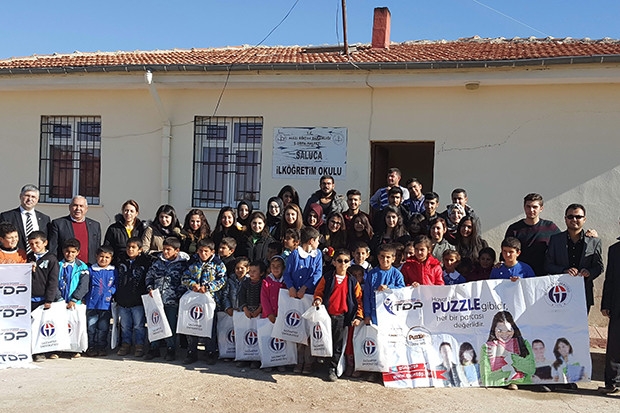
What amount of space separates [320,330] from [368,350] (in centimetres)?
49

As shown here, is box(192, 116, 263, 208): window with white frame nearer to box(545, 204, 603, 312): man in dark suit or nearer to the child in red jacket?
the child in red jacket

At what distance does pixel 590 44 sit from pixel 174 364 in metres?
7.77

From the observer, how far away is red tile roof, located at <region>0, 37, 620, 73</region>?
26.5 ft

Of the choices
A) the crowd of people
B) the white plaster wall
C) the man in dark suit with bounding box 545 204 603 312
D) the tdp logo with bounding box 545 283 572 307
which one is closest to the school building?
the white plaster wall

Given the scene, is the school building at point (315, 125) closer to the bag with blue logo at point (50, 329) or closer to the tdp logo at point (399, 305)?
the tdp logo at point (399, 305)

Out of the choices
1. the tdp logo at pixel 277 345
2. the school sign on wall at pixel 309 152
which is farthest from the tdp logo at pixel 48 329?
the school sign on wall at pixel 309 152

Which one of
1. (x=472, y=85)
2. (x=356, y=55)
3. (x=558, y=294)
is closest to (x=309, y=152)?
(x=356, y=55)

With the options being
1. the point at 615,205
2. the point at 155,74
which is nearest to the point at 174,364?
the point at 155,74

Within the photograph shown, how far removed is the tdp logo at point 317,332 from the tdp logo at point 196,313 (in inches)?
50.5

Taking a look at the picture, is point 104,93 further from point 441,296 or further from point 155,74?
point 441,296

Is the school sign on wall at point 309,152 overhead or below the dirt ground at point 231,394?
overhead

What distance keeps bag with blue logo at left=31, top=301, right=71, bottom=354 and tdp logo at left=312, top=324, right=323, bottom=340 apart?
8.59 feet

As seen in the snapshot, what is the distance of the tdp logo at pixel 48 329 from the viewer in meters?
6.02

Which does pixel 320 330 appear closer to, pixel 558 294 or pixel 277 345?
pixel 277 345
